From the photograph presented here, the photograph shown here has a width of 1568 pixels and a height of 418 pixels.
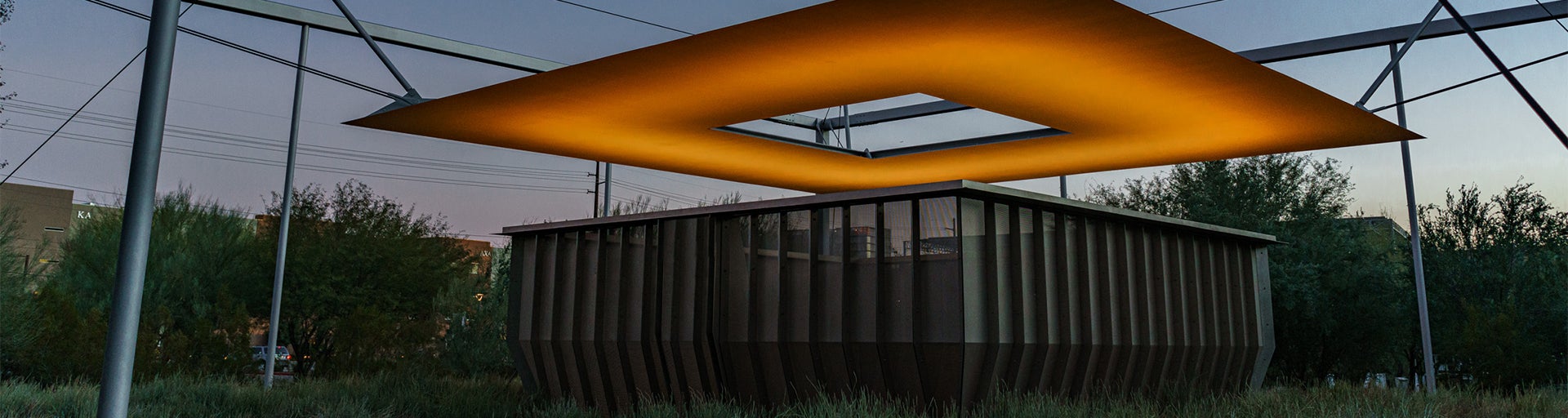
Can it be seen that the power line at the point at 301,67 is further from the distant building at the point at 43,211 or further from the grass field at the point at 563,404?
the distant building at the point at 43,211

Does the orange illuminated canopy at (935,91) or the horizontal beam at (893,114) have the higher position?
the horizontal beam at (893,114)

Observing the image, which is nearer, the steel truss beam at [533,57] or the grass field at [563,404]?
the grass field at [563,404]

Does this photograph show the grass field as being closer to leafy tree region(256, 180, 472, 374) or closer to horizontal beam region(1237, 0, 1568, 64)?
horizontal beam region(1237, 0, 1568, 64)

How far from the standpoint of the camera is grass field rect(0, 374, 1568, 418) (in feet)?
24.5

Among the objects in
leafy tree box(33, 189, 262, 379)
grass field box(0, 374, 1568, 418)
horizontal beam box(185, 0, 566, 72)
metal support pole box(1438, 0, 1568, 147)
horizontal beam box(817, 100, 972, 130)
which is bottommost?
grass field box(0, 374, 1568, 418)

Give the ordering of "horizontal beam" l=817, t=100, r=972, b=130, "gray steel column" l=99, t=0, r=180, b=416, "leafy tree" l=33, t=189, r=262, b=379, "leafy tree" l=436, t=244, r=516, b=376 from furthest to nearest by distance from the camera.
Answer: "leafy tree" l=436, t=244, r=516, b=376 → "leafy tree" l=33, t=189, r=262, b=379 → "horizontal beam" l=817, t=100, r=972, b=130 → "gray steel column" l=99, t=0, r=180, b=416

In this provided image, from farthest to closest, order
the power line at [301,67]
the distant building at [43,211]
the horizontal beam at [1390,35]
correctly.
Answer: the distant building at [43,211], the horizontal beam at [1390,35], the power line at [301,67]

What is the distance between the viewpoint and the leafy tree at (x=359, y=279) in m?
17.8

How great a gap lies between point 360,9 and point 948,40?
548 inches

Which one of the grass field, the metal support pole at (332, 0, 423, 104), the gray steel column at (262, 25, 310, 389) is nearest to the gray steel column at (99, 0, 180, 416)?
the metal support pole at (332, 0, 423, 104)

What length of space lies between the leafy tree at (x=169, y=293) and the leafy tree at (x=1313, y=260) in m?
16.8

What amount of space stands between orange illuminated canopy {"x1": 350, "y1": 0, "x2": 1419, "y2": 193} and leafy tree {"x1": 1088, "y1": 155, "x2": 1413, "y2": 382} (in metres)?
8.92

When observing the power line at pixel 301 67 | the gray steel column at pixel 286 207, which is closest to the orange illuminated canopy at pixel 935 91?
the power line at pixel 301 67

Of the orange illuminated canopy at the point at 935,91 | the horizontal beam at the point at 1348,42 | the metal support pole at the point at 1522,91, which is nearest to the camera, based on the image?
the orange illuminated canopy at the point at 935,91
